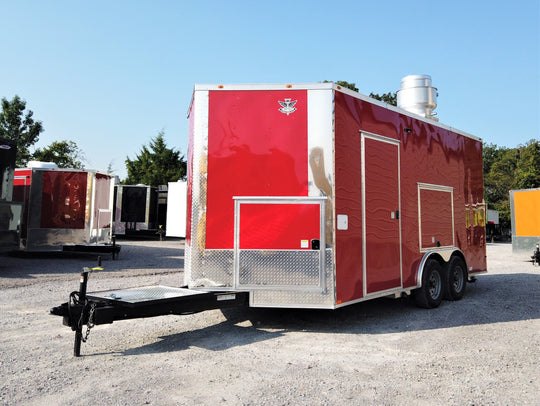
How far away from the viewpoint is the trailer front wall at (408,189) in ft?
17.5

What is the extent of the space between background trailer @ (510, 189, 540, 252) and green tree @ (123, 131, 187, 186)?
102 feet

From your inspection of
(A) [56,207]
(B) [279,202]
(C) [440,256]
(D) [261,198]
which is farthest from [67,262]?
(C) [440,256]

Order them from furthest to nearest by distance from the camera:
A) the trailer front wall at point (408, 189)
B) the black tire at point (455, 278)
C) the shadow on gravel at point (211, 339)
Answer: the black tire at point (455, 278) → the trailer front wall at point (408, 189) → the shadow on gravel at point (211, 339)

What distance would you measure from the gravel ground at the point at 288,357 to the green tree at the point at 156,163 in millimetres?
34389

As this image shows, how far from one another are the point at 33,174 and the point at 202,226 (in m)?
9.95

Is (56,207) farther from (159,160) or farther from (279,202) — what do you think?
(159,160)

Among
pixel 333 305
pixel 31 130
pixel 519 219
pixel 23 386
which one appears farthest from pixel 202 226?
pixel 31 130

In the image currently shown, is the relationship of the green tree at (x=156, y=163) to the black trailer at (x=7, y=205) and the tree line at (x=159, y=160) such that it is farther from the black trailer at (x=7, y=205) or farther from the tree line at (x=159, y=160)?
the black trailer at (x=7, y=205)

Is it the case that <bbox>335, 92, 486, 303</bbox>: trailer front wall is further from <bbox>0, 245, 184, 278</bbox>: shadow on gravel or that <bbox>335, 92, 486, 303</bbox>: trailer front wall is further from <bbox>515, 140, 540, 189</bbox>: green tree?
<bbox>515, 140, 540, 189</bbox>: green tree

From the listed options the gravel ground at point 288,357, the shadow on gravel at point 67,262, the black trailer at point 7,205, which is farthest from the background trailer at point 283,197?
the black trailer at point 7,205

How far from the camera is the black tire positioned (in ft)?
23.2

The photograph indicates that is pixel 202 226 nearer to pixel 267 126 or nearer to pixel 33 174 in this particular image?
pixel 267 126

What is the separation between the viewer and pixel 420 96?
796 cm

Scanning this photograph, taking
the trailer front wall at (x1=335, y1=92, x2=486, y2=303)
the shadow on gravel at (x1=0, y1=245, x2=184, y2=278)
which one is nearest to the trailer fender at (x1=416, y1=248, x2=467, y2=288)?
the trailer front wall at (x1=335, y1=92, x2=486, y2=303)
